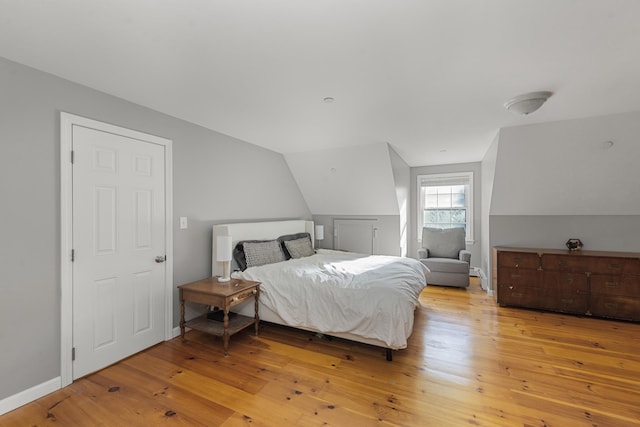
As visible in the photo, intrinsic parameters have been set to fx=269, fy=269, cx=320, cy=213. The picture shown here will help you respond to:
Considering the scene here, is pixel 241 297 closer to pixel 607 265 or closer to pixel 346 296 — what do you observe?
pixel 346 296

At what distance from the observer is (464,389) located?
202 cm

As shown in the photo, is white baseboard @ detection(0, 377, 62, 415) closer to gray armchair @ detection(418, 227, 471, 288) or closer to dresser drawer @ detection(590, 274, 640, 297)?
gray armchair @ detection(418, 227, 471, 288)

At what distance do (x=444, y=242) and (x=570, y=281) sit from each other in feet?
6.08

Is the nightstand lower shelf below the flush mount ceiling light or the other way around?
below

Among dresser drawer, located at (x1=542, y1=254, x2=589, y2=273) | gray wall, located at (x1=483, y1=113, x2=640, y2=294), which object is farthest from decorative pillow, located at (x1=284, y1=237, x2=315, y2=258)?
dresser drawer, located at (x1=542, y1=254, x2=589, y2=273)

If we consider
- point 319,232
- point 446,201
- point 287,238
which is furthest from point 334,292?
point 446,201

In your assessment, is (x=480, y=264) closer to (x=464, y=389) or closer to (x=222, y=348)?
(x=464, y=389)

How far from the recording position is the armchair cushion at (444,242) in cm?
502

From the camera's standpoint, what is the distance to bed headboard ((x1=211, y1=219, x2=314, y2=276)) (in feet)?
10.8

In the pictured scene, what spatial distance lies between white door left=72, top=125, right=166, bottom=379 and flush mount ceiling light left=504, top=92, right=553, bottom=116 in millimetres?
3477

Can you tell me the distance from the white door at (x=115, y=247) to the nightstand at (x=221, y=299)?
0.99 feet

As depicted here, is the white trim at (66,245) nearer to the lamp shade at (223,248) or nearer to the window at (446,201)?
the lamp shade at (223,248)

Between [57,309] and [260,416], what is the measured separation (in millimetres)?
1764

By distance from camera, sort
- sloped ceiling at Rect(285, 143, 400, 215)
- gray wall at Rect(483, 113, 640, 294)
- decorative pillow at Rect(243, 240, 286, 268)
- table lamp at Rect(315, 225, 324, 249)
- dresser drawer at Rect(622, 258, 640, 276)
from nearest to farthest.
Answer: gray wall at Rect(483, 113, 640, 294) → dresser drawer at Rect(622, 258, 640, 276) → decorative pillow at Rect(243, 240, 286, 268) → sloped ceiling at Rect(285, 143, 400, 215) → table lamp at Rect(315, 225, 324, 249)
